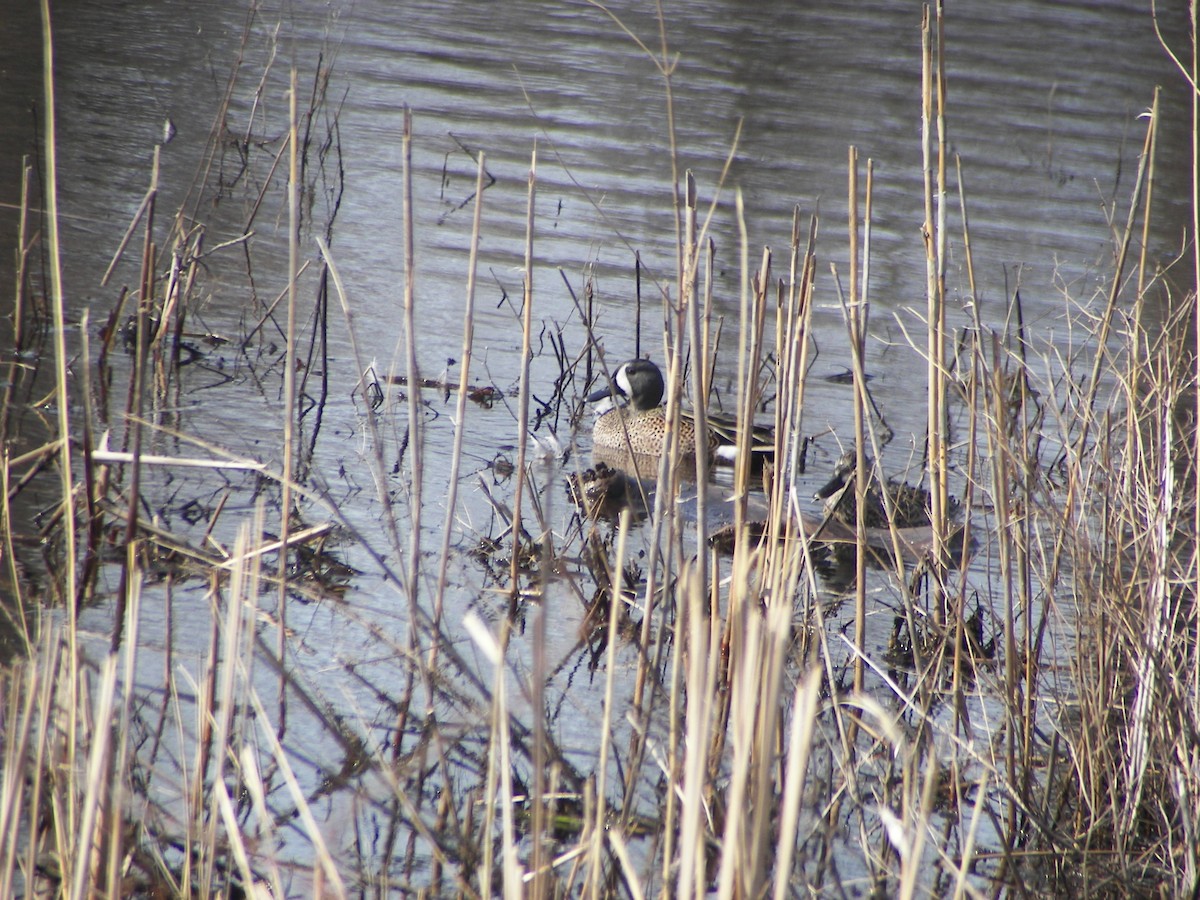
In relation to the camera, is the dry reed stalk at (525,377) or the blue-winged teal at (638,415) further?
the blue-winged teal at (638,415)

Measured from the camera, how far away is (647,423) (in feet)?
26.1

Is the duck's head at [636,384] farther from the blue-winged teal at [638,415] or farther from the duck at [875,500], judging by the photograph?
the duck at [875,500]

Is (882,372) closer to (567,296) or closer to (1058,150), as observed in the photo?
(567,296)

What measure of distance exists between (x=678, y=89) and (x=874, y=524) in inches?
415

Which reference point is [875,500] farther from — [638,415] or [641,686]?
[641,686]

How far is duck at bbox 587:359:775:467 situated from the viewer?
6.95 meters

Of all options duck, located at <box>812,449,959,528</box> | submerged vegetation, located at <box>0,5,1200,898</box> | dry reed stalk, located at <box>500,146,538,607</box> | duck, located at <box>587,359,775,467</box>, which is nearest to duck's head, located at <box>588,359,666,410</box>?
duck, located at <box>587,359,775,467</box>

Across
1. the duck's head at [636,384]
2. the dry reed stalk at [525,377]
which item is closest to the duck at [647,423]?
the duck's head at [636,384]

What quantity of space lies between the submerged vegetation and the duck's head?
239 cm

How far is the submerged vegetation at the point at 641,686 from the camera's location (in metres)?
2.38

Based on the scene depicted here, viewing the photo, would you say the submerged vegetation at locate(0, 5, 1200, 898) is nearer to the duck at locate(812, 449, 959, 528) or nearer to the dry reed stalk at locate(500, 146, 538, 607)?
the dry reed stalk at locate(500, 146, 538, 607)

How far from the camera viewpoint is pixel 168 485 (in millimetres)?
5281

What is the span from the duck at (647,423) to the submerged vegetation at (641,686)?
1832 mm

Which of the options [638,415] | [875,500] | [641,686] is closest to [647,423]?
[638,415]
